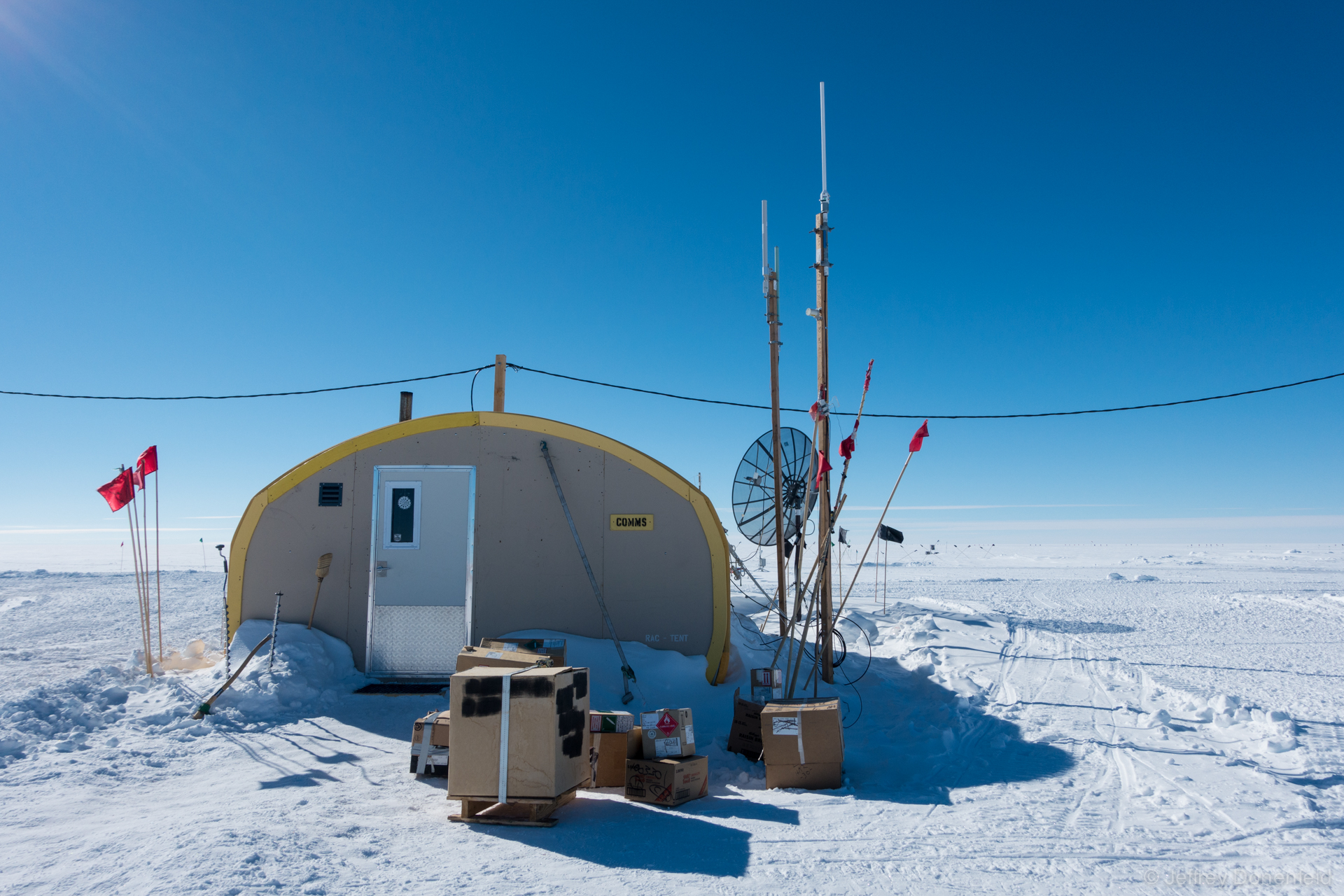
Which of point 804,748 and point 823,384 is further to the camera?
point 823,384

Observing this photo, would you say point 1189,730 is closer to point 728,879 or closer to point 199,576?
point 728,879

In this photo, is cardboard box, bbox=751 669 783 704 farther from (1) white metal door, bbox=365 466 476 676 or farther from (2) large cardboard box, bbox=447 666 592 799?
(1) white metal door, bbox=365 466 476 676

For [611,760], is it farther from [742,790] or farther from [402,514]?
[402,514]

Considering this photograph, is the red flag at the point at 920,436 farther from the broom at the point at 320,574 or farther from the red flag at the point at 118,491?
the red flag at the point at 118,491

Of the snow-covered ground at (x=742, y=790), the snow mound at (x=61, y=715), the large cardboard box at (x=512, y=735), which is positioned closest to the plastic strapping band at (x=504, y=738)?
the large cardboard box at (x=512, y=735)

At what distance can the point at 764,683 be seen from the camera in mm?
6805

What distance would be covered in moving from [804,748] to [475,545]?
4.68 metres

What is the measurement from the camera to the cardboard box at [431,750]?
524cm

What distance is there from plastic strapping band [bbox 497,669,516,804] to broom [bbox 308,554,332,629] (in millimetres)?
4811

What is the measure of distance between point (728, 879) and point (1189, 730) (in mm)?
5265

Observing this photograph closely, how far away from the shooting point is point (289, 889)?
11.0 feet

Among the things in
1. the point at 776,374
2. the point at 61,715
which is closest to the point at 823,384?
the point at 776,374

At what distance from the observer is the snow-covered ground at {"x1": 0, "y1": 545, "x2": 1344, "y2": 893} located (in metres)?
3.59

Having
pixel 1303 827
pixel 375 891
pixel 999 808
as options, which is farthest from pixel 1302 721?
pixel 375 891
